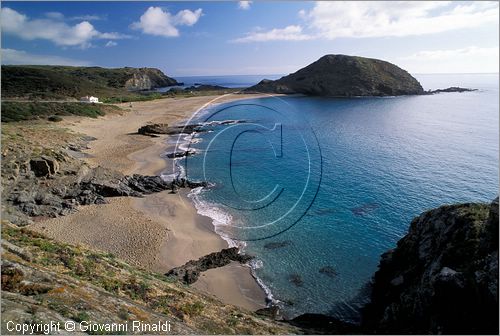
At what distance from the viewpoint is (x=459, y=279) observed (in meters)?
13.7

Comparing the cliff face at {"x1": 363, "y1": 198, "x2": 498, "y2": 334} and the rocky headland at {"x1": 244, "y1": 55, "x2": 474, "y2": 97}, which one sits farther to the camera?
the rocky headland at {"x1": 244, "y1": 55, "x2": 474, "y2": 97}

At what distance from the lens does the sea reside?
24.0 m

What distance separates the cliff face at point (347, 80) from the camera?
14388 cm

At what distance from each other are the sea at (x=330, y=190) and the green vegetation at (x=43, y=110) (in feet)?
84.8

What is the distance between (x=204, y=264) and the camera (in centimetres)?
2466

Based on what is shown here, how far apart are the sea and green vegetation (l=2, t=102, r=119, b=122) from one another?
25.8 metres

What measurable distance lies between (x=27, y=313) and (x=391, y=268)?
20.4 meters

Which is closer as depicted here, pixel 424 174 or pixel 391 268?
pixel 391 268

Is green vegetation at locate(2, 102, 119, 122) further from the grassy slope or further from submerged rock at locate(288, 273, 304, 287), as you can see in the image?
submerged rock at locate(288, 273, 304, 287)

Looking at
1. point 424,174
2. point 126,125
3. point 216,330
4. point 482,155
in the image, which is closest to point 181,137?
point 126,125

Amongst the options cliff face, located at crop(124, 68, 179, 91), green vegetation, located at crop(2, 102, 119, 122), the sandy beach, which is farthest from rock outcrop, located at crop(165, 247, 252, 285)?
cliff face, located at crop(124, 68, 179, 91)

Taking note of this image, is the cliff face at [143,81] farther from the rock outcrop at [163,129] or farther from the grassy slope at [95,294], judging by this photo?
the grassy slope at [95,294]

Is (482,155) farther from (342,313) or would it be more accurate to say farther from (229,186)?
(342,313)

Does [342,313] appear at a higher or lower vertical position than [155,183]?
lower
